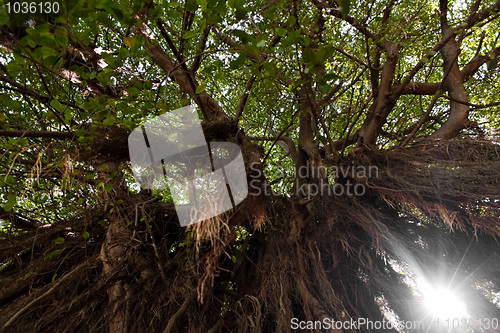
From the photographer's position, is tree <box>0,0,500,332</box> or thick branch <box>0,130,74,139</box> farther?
tree <box>0,0,500,332</box>

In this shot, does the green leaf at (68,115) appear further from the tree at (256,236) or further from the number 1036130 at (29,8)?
the number 1036130 at (29,8)

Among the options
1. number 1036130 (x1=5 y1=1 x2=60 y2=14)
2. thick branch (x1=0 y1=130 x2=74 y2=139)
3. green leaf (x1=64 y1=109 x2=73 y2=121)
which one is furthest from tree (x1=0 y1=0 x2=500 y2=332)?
number 1036130 (x1=5 y1=1 x2=60 y2=14)

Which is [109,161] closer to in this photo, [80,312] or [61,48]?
[61,48]

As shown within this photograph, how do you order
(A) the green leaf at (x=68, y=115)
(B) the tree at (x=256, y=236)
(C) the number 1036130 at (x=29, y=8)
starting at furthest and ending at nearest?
(B) the tree at (x=256, y=236) → (A) the green leaf at (x=68, y=115) → (C) the number 1036130 at (x=29, y=8)

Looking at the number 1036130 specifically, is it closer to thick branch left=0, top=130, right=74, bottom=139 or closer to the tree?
the tree

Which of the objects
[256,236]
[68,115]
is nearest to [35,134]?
[68,115]

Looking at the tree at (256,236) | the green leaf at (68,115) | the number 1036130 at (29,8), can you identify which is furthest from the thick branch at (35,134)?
the number 1036130 at (29,8)

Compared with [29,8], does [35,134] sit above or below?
below

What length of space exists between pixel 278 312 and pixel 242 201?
0.84 meters

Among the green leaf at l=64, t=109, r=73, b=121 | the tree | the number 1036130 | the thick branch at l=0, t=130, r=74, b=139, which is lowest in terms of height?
the tree

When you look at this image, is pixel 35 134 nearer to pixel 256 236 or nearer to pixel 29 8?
pixel 29 8

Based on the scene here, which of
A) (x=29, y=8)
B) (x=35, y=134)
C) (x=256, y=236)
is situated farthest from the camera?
(x=256, y=236)

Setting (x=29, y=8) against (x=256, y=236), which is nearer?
(x=29, y=8)

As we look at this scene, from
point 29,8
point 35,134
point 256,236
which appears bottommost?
point 256,236
